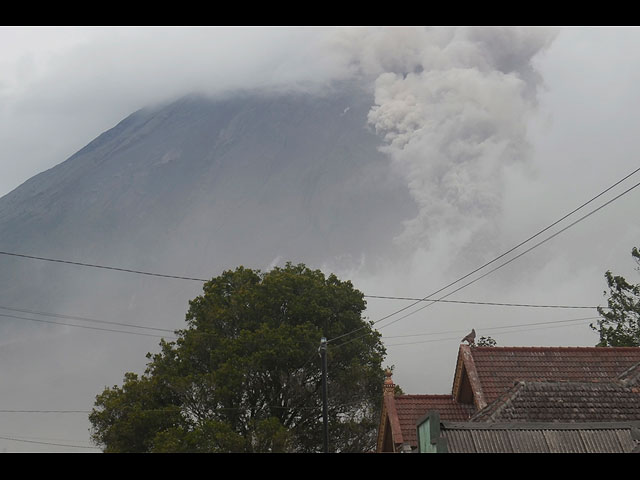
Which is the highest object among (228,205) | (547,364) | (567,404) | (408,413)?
(228,205)

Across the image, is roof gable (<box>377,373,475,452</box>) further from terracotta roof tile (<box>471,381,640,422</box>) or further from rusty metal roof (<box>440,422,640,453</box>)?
rusty metal roof (<box>440,422,640,453</box>)

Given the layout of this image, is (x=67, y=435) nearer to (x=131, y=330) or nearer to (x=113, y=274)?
(x=131, y=330)

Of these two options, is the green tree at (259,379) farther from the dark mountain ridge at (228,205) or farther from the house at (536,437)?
the dark mountain ridge at (228,205)

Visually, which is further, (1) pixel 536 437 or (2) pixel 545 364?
(2) pixel 545 364

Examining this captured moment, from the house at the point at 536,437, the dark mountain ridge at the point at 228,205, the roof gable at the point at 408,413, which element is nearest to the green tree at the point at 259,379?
the roof gable at the point at 408,413

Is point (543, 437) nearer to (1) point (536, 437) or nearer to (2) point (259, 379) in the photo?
(1) point (536, 437)

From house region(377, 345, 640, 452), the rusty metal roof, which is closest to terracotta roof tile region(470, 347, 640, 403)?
house region(377, 345, 640, 452)

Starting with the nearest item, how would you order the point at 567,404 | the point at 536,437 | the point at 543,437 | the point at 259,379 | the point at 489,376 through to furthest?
the point at 543,437 < the point at 536,437 < the point at 567,404 < the point at 489,376 < the point at 259,379

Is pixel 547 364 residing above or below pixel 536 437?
above

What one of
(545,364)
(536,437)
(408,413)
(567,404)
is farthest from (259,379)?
(536,437)
